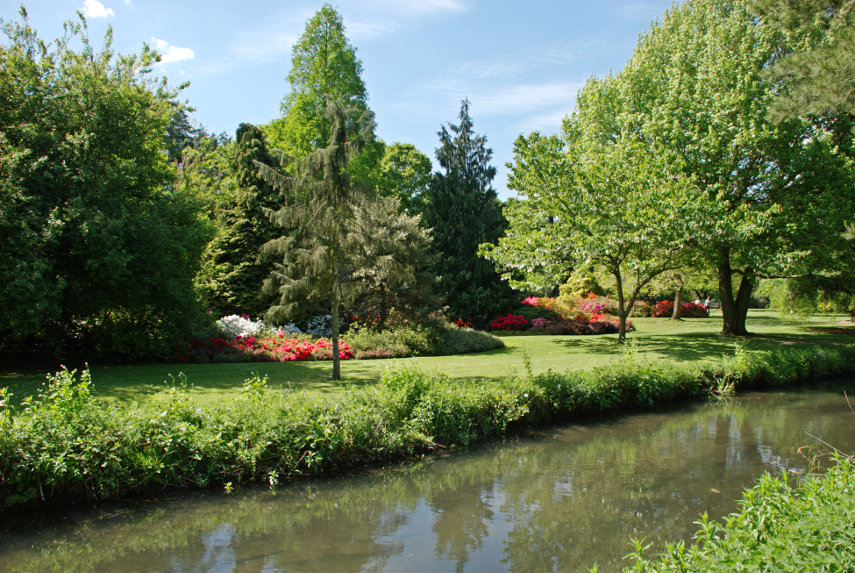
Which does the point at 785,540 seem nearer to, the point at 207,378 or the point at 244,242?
the point at 207,378

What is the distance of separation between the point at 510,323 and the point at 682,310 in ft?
48.3

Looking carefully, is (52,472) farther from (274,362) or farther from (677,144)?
(677,144)

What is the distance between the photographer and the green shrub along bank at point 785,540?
11.3ft

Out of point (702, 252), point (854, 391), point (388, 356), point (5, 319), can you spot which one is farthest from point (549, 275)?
point (5, 319)

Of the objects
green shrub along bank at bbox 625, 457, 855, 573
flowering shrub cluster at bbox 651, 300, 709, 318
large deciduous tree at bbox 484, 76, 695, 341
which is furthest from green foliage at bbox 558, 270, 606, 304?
green shrub along bank at bbox 625, 457, 855, 573

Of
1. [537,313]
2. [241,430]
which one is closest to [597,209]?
[537,313]

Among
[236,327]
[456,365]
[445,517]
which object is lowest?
[445,517]

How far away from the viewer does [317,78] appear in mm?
26047

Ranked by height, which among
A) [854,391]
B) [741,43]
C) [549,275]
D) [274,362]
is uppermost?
[741,43]

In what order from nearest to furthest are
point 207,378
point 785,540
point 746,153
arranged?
point 785,540 → point 207,378 → point 746,153

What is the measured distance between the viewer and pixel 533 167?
18.7 m

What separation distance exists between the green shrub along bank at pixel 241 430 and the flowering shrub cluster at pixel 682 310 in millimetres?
24654

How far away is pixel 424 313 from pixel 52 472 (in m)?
13.2

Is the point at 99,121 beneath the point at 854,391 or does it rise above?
above
